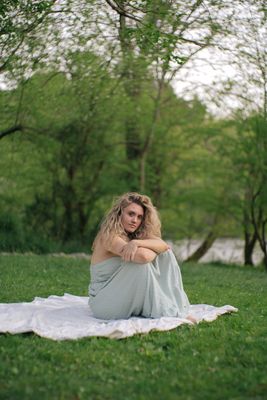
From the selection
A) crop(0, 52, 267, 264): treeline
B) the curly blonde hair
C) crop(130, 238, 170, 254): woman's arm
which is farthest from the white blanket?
crop(0, 52, 267, 264): treeline

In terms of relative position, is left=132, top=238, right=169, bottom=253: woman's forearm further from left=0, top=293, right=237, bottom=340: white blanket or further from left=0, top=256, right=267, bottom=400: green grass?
left=0, top=256, right=267, bottom=400: green grass

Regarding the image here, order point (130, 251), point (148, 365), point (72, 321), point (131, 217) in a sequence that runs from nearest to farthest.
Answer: point (148, 365)
point (130, 251)
point (72, 321)
point (131, 217)

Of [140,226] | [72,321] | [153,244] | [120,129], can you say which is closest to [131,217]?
[140,226]

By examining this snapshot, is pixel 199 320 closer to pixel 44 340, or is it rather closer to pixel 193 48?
pixel 44 340

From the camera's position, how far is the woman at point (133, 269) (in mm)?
6855

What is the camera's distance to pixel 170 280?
709cm

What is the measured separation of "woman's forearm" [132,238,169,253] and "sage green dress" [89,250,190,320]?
150 mm

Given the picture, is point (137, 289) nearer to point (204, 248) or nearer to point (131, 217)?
point (131, 217)

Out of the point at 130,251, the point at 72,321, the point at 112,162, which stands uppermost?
the point at 112,162

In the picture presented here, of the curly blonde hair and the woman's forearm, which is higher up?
the curly blonde hair

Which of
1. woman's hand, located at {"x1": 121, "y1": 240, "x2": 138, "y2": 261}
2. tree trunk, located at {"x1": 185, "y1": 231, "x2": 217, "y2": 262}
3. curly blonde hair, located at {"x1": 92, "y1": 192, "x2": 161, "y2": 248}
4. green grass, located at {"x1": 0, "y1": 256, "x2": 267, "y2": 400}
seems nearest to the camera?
green grass, located at {"x1": 0, "y1": 256, "x2": 267, "y2": 400}

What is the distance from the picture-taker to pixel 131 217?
7.23 meters

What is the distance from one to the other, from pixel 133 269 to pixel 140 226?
651mm

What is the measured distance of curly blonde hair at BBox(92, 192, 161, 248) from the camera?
714cm
